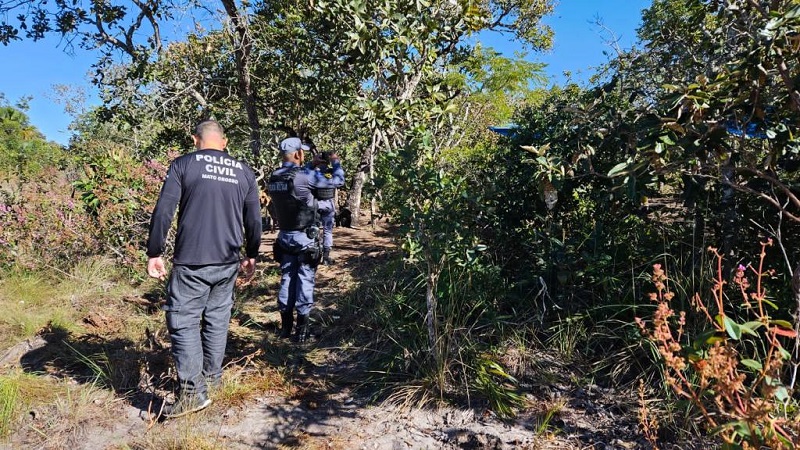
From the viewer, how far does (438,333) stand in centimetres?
340

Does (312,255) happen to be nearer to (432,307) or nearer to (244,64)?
(432,307)

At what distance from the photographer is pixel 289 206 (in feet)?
14.1

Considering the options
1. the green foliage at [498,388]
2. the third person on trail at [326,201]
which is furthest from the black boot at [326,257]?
the green foliage at [498,388]

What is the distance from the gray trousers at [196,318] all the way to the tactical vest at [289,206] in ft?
3.55

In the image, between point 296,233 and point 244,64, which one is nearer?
point 296,233

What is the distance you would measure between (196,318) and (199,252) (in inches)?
16.1

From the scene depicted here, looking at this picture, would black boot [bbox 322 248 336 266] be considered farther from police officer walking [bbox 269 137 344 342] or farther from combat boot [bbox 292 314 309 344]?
combat boot [bbox 292 314 309 344]

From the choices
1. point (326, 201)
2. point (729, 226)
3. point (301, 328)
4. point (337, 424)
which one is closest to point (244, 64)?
point (326, 201)

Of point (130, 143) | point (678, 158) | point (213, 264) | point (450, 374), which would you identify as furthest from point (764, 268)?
point (130, 143)

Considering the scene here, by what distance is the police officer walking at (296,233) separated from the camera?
14.1 feet

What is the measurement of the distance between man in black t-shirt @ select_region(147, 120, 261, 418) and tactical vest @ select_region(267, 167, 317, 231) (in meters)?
1.02

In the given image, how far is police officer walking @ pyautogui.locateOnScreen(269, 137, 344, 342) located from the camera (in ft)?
14.1

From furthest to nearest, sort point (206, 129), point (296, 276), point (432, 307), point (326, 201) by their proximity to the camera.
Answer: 1. point (326, 201)
2. point (296, 276)
3. point (432, 307)
4. point (206, 129)

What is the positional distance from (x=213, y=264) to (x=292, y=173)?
54.6 inches
